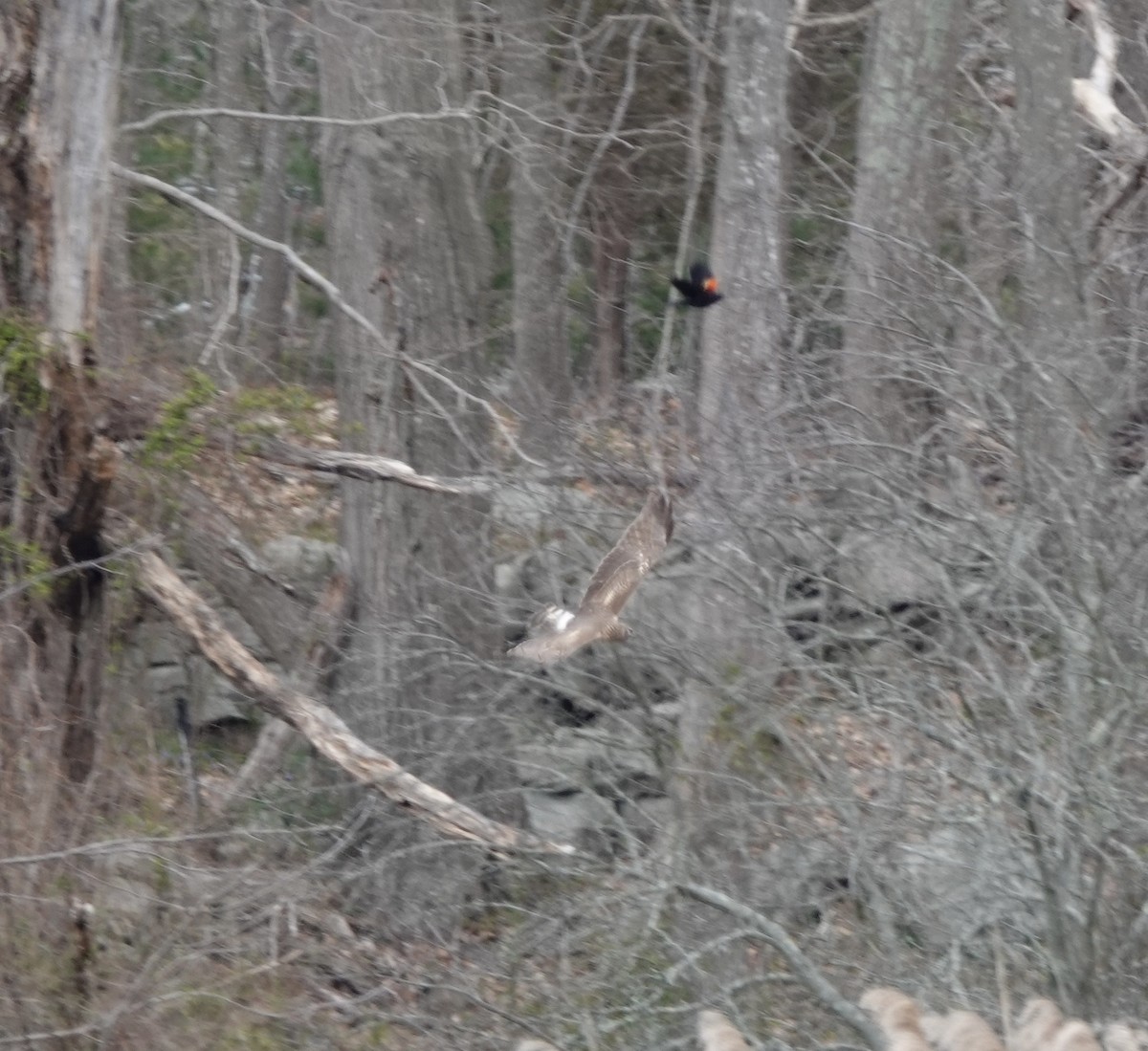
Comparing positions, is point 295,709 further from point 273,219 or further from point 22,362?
point 273,219

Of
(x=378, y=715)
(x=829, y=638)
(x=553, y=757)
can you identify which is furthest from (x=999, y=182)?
(x=378, y=715)

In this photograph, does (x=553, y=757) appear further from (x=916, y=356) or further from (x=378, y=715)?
(x=916, y=356)

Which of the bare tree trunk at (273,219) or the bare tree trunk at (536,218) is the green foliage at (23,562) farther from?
the bare tree trunk at (273,219)

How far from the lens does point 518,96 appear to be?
1291 cm

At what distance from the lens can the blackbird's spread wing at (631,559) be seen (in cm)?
693

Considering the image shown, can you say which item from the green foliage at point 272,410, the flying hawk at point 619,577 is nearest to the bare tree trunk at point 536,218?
the green foliage at point 272,410

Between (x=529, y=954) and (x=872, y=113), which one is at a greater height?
(x=872, y=113)

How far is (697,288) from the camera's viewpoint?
9750 mm

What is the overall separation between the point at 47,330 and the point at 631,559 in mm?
2845

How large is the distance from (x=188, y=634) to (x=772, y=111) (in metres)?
5.14

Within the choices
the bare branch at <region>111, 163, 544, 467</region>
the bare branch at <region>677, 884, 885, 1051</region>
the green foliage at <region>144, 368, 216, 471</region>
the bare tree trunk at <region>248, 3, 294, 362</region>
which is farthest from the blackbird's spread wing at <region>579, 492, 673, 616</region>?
the bare tree trunk at <region>248, 3, 294, 362</region>

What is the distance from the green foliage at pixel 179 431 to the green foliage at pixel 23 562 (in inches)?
26.8

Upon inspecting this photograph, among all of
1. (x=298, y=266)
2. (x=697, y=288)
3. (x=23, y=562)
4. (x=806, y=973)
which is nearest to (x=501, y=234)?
(x=697, y=288)

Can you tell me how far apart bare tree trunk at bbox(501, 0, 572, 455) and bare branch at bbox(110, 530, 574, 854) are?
2.96 m
